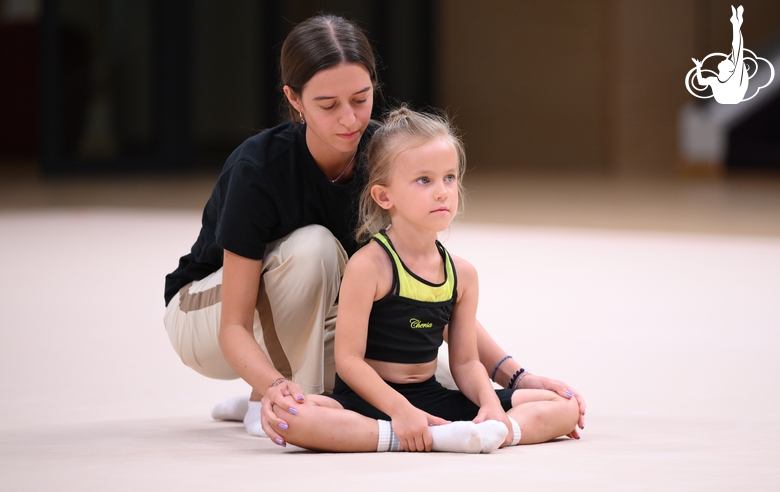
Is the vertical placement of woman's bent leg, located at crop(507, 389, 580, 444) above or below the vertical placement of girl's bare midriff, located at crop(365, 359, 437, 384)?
below

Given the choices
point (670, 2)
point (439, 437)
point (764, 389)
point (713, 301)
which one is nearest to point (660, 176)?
point (670, 2)

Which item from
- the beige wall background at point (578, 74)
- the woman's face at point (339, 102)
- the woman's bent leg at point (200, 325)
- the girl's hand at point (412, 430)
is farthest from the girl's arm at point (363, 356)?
the beige wall background at point (578, 74)

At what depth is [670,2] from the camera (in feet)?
38.3

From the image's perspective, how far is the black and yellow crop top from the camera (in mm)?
1946

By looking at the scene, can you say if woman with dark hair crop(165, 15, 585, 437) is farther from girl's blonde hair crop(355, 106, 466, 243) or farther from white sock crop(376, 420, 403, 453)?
white sock crop(376, 420, 403, 453)

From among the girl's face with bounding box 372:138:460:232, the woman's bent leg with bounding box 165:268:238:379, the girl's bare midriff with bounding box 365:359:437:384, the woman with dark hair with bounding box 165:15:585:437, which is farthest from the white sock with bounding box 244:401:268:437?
the girl's face with bounding box 372:138:460:232

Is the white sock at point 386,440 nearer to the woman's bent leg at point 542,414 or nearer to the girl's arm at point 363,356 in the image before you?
the girl's arm at point 363,356

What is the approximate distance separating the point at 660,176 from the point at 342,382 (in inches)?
380

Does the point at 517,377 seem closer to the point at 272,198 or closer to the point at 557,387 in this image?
the point at 557,387

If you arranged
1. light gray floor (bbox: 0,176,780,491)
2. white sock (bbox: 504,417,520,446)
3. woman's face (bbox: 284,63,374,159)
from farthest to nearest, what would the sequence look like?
woman's face (bbox: 284,63,374,159), white sock (bbox: 504,417,520,446), light gray floor (bbox: 0,176,780,491)

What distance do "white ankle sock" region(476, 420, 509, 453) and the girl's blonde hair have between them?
0.47 meters

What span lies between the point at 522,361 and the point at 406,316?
0.94 meters

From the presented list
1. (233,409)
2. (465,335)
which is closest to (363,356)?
(465,335)

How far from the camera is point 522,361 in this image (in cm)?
281
